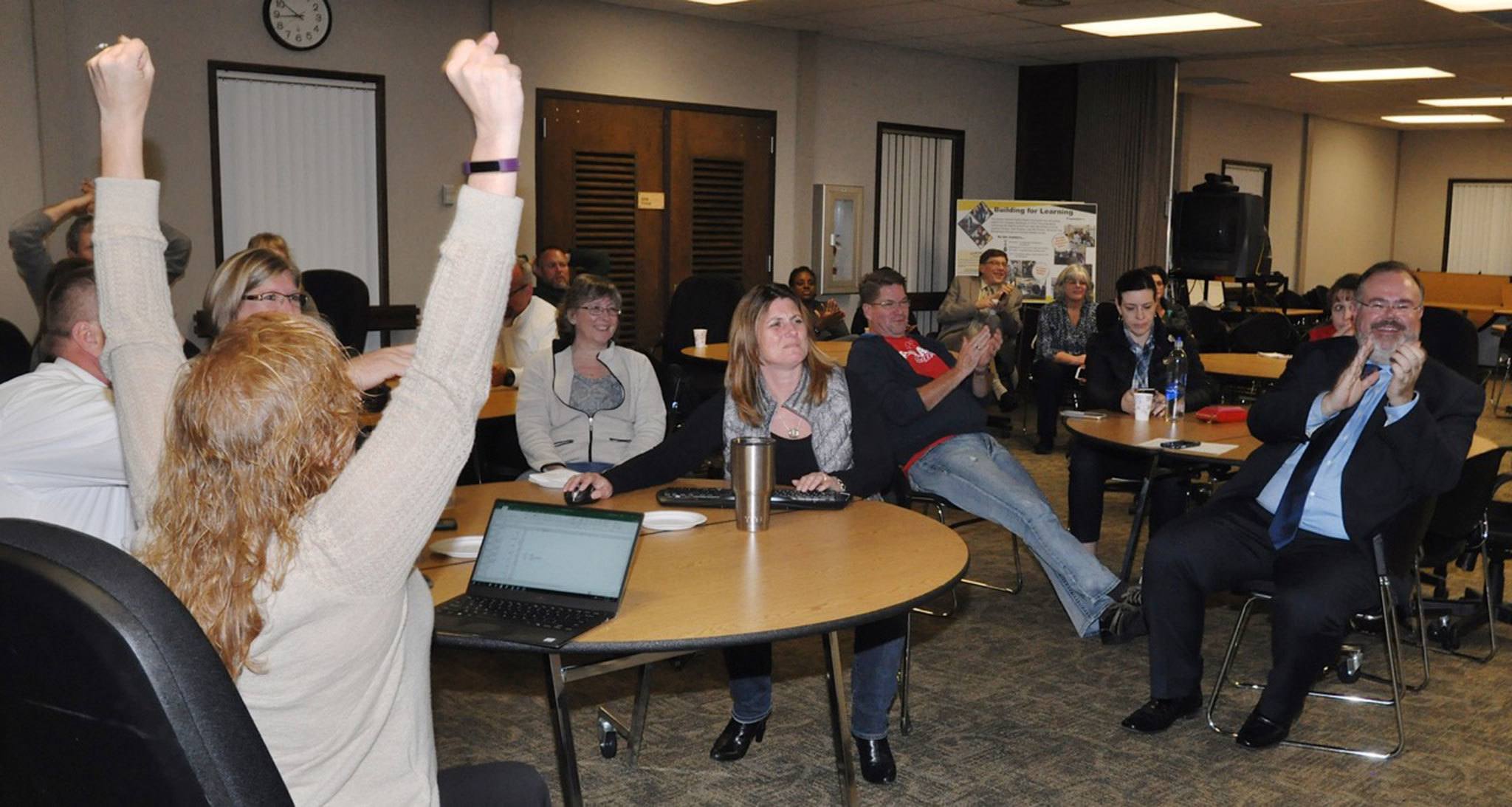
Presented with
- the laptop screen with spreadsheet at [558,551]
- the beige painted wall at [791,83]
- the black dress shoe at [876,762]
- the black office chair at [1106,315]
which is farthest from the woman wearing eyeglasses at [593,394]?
the black office chair at [1106,315]

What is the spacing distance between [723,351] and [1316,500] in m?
3.82

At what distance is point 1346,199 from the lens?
17.8 meters

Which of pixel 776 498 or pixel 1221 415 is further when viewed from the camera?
pixel 1221 415

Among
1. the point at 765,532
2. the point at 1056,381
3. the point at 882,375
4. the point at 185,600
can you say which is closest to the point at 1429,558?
the point at 882,375

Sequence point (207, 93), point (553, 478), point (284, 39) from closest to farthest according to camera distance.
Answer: point (553, 478)
point (207, 93)
point (284, 39)

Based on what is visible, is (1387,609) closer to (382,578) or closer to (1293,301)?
(382,578)

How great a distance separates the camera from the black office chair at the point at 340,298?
23.4 feet

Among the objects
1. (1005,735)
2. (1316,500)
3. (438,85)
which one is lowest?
(1005,735)

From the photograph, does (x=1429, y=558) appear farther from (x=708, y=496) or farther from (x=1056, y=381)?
(x=1056, y=381)

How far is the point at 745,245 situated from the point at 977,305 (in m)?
1.85

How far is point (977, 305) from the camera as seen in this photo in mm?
9602

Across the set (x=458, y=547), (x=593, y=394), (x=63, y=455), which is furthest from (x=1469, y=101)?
(x=63, y=455)

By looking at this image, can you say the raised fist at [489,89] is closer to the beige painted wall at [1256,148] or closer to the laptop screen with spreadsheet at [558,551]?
the laptop screen with spreadsheet at [558,551]

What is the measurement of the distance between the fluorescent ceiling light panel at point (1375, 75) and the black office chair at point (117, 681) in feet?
41.7
